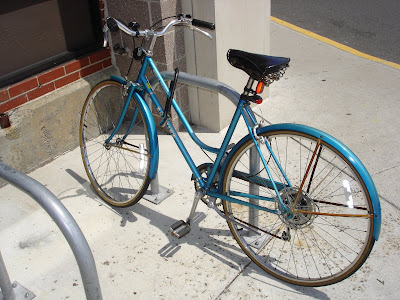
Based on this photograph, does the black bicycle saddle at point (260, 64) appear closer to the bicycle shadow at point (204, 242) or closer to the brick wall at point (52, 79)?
the bicycle shadow at point (204, 242)

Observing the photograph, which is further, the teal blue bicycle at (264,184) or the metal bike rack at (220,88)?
the metal bike rack at (220,88)

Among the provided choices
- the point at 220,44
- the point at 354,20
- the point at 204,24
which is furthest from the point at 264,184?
the point at 354,20

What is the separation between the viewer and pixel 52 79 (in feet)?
14.0

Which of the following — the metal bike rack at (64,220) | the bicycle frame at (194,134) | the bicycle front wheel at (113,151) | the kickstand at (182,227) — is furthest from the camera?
the bicycle front wheel at (113,151)

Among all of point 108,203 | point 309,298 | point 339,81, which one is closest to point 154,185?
point 108,203

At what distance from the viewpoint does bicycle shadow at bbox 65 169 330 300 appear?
3098 millimetres

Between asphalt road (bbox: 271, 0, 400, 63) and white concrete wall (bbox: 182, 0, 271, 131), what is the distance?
7.58ft

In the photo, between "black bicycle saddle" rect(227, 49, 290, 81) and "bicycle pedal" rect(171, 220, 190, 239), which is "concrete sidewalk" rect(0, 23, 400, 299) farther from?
"black bicycle saddle" rect(227, 49, 290, 81)

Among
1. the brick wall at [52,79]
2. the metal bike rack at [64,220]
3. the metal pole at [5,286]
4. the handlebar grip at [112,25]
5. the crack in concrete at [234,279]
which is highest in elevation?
the handlebar grip at [112,25]

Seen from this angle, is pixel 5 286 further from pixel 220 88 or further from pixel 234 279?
pixel 220 88

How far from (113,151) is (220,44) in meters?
1.24

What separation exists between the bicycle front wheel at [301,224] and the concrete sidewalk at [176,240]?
0.11 m

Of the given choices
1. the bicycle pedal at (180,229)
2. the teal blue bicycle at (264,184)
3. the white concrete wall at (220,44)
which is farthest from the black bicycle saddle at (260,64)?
the white concrete wall at (220,44)

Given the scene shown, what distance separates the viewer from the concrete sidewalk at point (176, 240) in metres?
3.04
